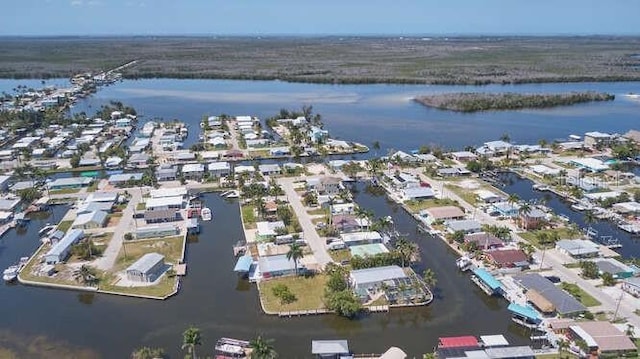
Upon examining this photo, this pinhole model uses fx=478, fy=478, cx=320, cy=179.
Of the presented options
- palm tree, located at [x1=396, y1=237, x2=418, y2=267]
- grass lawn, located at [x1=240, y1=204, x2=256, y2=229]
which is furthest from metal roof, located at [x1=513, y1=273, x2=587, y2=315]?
grass lawn, located at [x1=240, y1=204, x2=256, y2=229]

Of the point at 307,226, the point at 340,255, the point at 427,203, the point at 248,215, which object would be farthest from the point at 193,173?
the point at 427,203

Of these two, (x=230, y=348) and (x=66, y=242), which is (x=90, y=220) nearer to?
(x=66, y=242)

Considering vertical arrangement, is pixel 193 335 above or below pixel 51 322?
above

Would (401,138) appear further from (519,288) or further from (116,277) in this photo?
(116,277)

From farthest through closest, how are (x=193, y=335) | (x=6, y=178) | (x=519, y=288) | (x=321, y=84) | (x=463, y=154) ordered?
(x=321, y=84) → (x=463, y=154) → (x=6, y=178) → (x=519, y=288) → (x=193, y=335)

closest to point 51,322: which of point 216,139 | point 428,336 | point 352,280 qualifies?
point 352,280

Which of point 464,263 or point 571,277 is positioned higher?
point 571,277

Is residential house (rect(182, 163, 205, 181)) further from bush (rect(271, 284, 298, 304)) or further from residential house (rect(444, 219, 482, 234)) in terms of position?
residential house (rect(444, 219, 482, 234))
